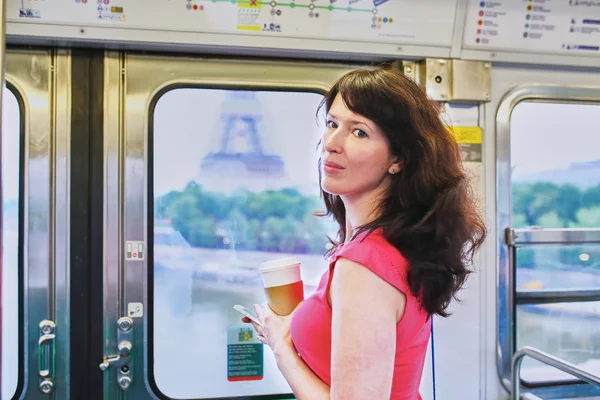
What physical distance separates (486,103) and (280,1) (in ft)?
3.34

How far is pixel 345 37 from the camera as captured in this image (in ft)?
7.26

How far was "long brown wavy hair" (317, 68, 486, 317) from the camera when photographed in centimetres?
118

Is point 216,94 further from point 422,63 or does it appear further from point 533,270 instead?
point 533,270

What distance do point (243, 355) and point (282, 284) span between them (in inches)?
45.2

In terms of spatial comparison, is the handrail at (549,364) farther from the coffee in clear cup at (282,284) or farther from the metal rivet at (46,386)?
the metal rivet at (46,386)

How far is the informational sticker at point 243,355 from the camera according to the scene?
236 cm

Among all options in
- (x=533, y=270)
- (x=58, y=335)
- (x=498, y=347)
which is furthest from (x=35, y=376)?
(x=533, y=270)

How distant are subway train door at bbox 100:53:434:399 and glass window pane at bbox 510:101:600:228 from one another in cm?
87

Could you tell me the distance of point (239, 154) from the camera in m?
2.35

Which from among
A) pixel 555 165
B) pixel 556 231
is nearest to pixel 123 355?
pixel 556 231

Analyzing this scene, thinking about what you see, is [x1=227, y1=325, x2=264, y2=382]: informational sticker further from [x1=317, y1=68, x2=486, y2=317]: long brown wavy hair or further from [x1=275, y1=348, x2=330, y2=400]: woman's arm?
[x1=317, y1=68, x2=486, y2=317]: long brown wavy hair

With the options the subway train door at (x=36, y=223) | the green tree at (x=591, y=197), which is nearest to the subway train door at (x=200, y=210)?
the subway train door at (x=36, y=223)

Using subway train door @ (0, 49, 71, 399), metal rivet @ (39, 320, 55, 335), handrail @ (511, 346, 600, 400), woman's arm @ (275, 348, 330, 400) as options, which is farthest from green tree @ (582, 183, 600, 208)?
metal rivet @ (39, 320, 55, 335)

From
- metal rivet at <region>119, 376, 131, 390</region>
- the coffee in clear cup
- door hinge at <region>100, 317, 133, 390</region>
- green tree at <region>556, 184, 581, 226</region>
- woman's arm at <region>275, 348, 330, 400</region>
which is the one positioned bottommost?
metal rivet at <region>119, 376, 131, 390</region>
